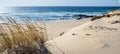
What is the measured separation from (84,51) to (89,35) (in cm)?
86

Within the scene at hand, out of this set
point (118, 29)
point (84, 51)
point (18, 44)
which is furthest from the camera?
point (118, 29)

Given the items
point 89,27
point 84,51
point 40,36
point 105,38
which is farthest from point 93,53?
point 89,27

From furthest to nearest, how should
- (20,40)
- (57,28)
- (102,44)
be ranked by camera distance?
(57,28) → (102,44) → (20,40)

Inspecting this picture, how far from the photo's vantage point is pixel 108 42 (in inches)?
235

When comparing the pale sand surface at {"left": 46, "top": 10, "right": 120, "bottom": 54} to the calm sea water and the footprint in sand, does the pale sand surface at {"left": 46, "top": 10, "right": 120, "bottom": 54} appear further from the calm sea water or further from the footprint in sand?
the calm sea water

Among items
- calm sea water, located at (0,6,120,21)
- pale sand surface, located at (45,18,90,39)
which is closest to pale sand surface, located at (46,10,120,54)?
calm sea water, located at (0,6,120,21)

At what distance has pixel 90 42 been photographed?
6.08m

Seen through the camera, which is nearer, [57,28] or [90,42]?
[90,42]

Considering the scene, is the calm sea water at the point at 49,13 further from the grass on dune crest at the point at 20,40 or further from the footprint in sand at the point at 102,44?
the footprint in sand at the point at 102,44

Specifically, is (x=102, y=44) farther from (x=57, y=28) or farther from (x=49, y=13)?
(x=49, y=13)

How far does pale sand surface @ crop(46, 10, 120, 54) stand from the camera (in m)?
5.73

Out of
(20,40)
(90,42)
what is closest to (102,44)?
(90,42)

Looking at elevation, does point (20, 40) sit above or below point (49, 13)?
above

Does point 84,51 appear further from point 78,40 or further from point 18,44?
point 18,44
